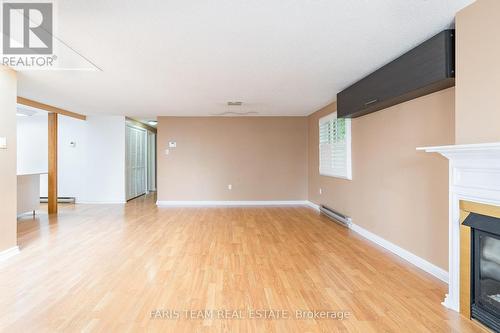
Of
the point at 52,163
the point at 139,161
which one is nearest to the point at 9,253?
the point at 52,163

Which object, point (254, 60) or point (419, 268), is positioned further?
point (254, 60)

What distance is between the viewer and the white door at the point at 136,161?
27.2ft

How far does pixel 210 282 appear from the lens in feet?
9.05

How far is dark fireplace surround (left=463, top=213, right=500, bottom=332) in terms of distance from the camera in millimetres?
1963

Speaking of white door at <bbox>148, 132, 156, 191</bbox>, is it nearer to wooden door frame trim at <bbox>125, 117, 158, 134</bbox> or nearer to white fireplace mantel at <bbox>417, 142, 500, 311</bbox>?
wooden door frame trim at <bbox>125, 117, 158, 134</bbox>

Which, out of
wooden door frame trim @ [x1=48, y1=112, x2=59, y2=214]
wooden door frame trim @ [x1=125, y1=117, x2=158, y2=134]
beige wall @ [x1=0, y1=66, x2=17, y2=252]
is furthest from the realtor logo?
wooden door frame trim @ [x1=125, y1=117, x2=158, y2=134]

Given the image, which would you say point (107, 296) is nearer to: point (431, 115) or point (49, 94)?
point (431, 115)

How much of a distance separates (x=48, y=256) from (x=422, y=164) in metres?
4.49

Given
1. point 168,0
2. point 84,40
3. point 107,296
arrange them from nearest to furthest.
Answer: point 168,0 < point 107,296 < point 84,40

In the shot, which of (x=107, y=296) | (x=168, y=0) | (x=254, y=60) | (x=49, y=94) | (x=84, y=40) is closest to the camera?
(x=168, y=0)

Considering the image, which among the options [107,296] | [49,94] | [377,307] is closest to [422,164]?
[377,307]

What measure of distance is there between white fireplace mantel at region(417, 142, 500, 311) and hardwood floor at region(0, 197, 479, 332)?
32 centimetres

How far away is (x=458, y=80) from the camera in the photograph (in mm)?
2299

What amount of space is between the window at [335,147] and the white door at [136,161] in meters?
5.34
